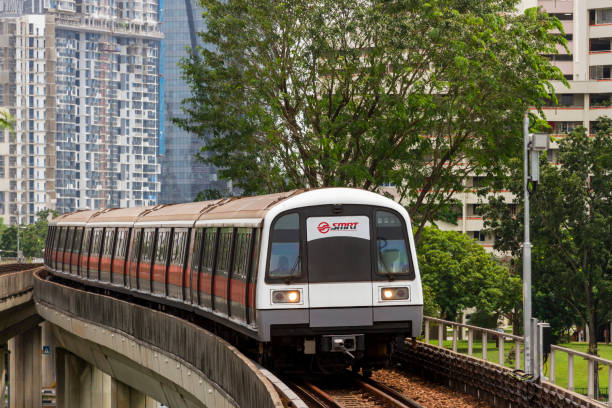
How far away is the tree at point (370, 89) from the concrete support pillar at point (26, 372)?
3888cm

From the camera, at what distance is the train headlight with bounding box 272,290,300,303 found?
16.9 m

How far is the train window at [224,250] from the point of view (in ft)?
64.8

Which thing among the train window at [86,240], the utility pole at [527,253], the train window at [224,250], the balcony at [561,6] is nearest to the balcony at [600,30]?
the balcony at [561,6]

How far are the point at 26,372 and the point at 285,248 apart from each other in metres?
54.2

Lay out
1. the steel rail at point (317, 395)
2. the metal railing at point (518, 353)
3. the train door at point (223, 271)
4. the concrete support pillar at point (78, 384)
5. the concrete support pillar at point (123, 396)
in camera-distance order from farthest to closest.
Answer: the concrete support pillar at point (78, 384) < the concrete support pillar at point (123, 396) < the train door at point (223, 271) < the steel rail at point (317, 395) < the metal railing at point (518, 353)

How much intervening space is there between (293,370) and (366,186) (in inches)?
483

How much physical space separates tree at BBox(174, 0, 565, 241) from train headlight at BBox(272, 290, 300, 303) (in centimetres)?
1163

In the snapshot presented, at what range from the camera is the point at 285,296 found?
55.6ft

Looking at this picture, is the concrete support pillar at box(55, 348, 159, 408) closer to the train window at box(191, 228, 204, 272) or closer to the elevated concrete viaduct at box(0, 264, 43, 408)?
the elevated concrete viaduct at box(0, 264, 43, 408)

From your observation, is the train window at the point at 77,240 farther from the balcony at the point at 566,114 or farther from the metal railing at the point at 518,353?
the balcony at the point at 566,114

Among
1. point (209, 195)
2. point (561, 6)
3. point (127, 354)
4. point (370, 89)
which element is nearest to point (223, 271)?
point (127, 354)

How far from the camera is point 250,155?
3166 cm

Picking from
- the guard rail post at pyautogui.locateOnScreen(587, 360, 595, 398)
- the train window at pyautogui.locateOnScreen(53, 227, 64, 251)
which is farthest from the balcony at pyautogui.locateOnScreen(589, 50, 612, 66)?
the guard rail post at pyautogui.locateOnScreen(587, 360, 595, 398)

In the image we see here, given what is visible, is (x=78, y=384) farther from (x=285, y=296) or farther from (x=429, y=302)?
(x=285, y=296)
